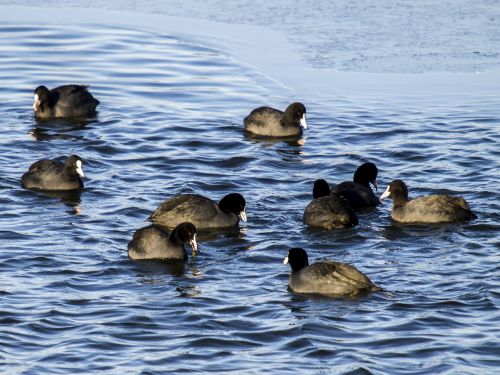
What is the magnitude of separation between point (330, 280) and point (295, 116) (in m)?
7.16

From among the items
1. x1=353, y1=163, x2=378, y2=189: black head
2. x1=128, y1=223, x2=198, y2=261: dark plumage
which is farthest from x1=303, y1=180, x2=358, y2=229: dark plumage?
x1=128, y1=223, x2=198, y2=261: dark plumage

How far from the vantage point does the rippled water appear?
11188 millimetres

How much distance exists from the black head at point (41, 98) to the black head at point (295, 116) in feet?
13.7

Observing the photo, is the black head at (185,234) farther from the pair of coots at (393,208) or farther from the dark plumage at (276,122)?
the dark plumage at (276,122)

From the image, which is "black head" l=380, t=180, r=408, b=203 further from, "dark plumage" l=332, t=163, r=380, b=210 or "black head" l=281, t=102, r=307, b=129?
"black head" l=281, t=102, r=307, b=129

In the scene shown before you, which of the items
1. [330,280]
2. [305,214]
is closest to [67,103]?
[305,214]

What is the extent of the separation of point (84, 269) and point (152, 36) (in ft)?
43.0

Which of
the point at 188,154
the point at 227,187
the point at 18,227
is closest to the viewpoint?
the point at 18,227

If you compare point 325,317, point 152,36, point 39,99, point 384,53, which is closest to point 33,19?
point 152,36

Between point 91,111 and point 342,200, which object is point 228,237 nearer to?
point 342,200

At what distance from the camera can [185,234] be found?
46.0 ft

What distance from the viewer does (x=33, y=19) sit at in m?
27.2

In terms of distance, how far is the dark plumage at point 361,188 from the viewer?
15.9m

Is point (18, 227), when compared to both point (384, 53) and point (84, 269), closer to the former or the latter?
point (84, 269)
